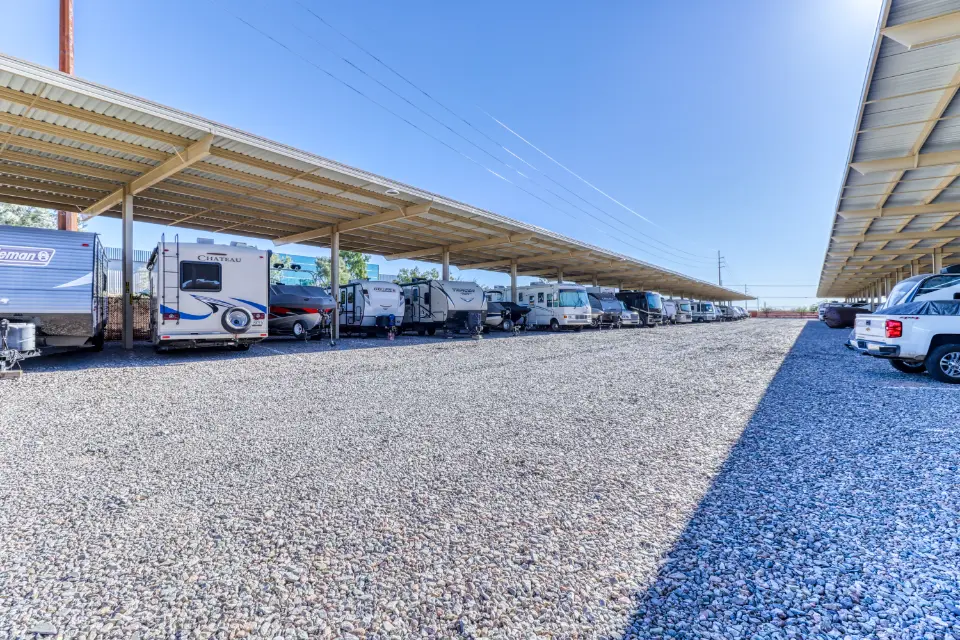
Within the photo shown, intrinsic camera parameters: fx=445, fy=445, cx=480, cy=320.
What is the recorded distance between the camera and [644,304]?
2942cm

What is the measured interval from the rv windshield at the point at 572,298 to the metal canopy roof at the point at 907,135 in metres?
10.6

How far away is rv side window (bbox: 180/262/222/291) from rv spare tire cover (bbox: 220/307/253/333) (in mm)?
629

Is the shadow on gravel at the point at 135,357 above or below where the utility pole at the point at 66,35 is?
below

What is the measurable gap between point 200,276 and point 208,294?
0.45 metres

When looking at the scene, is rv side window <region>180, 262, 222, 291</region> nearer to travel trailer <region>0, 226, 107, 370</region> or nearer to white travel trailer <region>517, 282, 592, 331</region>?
travel trailer <region>0, 226, 107, 370</region>

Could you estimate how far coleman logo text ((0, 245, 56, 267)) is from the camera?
26.5 ft

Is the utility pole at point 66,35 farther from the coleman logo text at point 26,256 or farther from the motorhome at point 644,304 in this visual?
the motorhome at point 644,304

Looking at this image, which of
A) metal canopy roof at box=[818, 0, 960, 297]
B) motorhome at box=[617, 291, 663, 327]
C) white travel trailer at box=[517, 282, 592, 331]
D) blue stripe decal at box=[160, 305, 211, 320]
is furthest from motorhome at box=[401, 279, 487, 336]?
motorhome at box=[617, 291, 663, 327]

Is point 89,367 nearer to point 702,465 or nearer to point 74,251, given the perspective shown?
point 74,251

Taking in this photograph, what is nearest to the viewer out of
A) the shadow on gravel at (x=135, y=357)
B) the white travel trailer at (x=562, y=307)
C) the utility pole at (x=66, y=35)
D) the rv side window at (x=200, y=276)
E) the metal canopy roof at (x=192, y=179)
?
the metal canopy roof at (x=192, y=179)

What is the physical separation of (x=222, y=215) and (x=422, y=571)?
57.4 feet

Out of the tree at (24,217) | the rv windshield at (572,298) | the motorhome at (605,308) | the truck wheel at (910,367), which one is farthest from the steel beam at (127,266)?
the motorhome at (605,308)

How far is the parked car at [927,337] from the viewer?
688 cm

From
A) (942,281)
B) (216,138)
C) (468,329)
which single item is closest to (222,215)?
(216,138)
